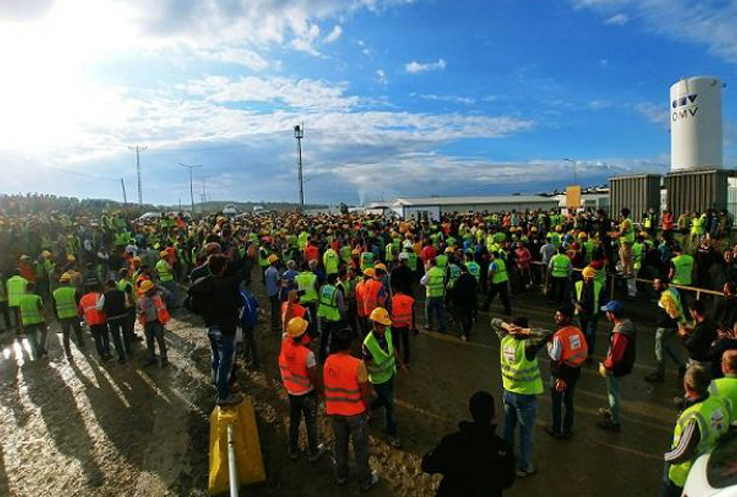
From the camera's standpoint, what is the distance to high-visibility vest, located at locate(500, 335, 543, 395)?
4773mm

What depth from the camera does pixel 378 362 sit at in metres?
5.55

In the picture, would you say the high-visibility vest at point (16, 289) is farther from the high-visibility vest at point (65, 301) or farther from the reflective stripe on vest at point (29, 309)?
the high-visibility vest at point (65, 301)

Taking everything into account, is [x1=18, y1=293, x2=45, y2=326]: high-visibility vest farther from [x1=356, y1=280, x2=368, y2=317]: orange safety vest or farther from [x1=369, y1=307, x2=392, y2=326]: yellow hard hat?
[x1=369, y1=307, x2=392, y2=326]: yellow hard hat

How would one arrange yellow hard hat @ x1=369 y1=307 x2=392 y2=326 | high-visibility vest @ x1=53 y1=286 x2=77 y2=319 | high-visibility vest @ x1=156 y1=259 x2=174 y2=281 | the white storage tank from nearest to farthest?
yellow hard hat @ x1=369 y1=307 x2=392 y2=326
high-visibility vest @ x1=53 y1=286 x2=77 y2=319
high-visibility vest @ x1=156 y1=259 x2=174 y2=281
the white storage tank

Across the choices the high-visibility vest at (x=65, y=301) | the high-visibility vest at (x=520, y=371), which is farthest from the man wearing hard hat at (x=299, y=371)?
the high-visibility vest at (x=65, y=301)

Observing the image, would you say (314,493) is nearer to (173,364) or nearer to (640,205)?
(173,364)

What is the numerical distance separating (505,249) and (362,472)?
988 cm

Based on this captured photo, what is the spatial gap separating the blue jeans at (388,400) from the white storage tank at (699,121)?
23.1 metres

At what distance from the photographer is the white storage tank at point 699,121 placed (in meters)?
20.9

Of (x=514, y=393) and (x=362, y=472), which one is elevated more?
(x=514, y=393)

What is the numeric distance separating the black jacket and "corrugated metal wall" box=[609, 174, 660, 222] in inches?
879

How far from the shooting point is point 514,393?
4.88 metres

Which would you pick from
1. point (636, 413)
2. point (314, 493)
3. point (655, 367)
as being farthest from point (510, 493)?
point (655, 367)

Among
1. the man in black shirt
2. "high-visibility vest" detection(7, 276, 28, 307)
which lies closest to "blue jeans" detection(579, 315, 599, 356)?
the man in black shirt
